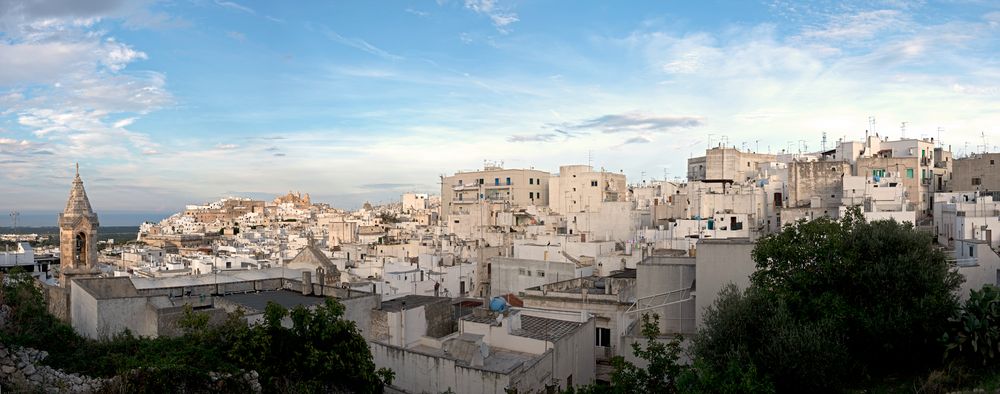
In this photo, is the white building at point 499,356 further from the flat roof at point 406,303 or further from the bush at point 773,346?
the bush at point 773,346

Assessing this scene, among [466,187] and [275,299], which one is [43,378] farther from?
[466,187]

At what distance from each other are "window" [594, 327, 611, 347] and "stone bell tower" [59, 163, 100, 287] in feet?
50.3

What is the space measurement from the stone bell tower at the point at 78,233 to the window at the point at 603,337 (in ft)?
50.3

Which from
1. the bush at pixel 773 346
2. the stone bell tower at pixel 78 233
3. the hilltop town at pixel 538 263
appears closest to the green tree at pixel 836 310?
the bush at pixel 773 346

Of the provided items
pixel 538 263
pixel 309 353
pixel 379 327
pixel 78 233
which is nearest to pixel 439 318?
pixel 379 327

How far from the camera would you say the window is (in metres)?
18.5

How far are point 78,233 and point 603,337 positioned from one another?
54.1 ft

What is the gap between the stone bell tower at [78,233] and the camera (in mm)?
21250

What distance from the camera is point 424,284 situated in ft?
98.1

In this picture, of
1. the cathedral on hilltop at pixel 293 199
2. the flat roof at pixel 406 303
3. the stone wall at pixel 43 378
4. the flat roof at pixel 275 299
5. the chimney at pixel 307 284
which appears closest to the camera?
the stone wall at pixel 43 378

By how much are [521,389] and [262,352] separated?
480cm

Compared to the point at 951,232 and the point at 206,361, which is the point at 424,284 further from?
the point at 951,232

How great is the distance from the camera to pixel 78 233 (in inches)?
845

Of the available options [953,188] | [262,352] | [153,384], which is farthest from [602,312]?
[953,188]
